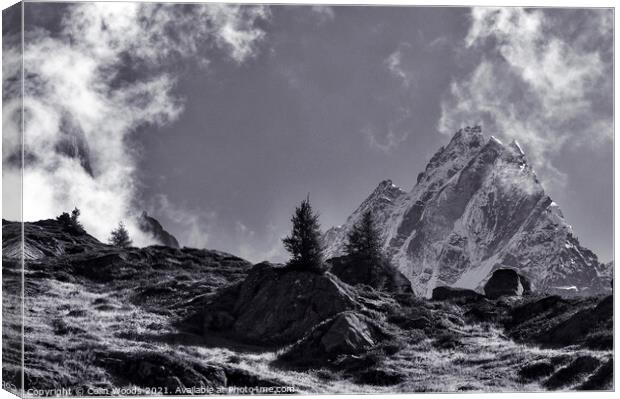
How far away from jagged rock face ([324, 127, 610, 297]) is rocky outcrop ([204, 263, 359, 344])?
7.87 ft

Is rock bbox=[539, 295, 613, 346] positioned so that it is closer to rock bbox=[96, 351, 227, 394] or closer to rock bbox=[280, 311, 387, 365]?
rock bbox=[280, 311, 387, 365]

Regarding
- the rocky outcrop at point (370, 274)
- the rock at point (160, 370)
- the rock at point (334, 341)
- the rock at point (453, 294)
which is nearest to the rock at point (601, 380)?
the rock at point (334, 341)

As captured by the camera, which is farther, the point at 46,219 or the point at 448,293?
the point at 448,293

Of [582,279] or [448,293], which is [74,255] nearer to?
[448,293]

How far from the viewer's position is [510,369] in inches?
1112

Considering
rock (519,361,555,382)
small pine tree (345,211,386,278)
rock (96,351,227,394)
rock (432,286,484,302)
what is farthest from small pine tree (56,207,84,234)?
rock (432,286,484,302)

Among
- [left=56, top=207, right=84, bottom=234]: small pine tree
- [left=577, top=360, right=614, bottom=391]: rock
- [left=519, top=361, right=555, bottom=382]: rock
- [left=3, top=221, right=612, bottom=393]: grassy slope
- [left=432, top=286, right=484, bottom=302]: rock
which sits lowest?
[left=577, top=360, right=614, bottom=391]: rock

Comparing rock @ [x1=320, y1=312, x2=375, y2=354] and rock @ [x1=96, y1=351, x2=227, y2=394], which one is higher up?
rock @ [x1=320, y1=312, x2=375, y2=354]

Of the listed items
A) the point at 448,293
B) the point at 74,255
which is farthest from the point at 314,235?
the point at 74,255

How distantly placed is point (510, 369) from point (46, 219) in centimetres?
1671

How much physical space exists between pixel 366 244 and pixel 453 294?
20.3 feet

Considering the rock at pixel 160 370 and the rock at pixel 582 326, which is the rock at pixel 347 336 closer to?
the rock at pixel 160 370

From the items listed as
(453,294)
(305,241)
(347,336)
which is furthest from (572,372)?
(305,241)

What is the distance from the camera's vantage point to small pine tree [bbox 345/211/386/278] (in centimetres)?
4061
